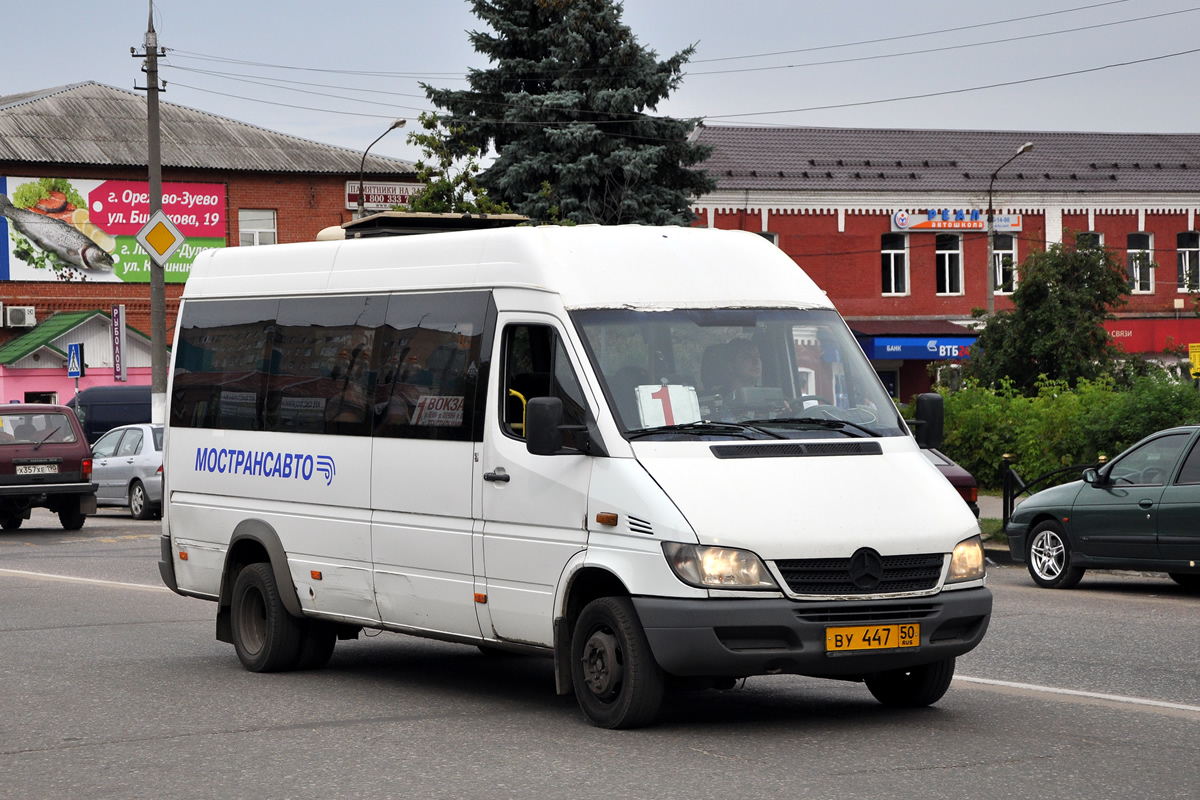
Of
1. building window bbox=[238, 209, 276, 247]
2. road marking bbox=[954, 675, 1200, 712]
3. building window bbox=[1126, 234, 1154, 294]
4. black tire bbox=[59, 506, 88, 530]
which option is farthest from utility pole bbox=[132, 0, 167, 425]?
building window bbox=[1126, 234, 1154, 294]

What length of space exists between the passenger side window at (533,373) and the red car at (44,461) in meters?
17.6

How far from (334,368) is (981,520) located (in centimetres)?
1396

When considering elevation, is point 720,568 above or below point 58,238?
below

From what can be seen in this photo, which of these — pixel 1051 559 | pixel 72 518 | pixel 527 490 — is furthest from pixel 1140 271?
pixel 527 490

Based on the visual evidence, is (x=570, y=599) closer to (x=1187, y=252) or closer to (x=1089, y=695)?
(x=1089, y=695)

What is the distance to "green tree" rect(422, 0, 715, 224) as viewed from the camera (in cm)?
→ 3981

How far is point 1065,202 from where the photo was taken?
53125 mm

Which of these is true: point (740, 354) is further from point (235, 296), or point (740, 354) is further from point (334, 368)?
point (235, 296)

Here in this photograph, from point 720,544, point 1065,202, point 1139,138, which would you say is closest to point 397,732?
point 720,544

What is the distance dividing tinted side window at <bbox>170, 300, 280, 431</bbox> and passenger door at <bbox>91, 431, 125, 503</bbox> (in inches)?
689

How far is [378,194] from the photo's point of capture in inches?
2010

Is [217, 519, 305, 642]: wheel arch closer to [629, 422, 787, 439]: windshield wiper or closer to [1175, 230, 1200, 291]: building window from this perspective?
[629, 422, 787, 439]: windshield wiper

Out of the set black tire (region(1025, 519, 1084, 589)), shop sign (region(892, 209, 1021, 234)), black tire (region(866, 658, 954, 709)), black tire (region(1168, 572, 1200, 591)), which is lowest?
black tire (region(1168, 572, 1200, 591))

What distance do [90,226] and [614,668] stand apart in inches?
1752
